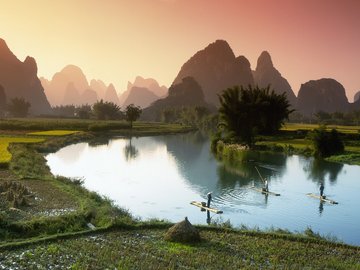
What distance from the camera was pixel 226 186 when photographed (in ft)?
88.9

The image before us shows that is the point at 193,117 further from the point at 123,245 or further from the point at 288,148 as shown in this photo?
the point at 123,245

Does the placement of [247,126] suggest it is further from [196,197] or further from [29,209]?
[29,209]

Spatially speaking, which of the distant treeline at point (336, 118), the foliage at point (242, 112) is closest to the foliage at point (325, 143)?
the foliage at point (242, 112)

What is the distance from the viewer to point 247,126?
160ft

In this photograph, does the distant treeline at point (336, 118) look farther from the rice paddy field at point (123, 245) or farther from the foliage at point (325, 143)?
the rice paddy field at point (123, 245)

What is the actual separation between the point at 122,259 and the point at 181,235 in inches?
102

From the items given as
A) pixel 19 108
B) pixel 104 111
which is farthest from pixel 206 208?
pixel 19 108

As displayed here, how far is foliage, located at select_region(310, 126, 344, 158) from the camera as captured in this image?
41812 millimetres

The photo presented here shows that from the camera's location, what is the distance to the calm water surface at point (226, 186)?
19297mm

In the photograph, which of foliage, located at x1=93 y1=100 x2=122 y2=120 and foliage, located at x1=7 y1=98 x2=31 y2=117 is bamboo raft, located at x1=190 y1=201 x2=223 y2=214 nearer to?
foliage, located at x1=93 y1=100 x2=122 y2=120

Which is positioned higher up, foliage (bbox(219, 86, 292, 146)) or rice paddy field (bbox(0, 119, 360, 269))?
foliage (bbox(219, 86, 292, 146))

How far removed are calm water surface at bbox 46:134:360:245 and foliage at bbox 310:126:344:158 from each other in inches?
85.8

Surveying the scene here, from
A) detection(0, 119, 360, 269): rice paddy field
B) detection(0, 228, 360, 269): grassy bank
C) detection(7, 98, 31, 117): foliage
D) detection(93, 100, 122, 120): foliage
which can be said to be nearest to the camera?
detection(0, 228, 360, 269): grassy bank

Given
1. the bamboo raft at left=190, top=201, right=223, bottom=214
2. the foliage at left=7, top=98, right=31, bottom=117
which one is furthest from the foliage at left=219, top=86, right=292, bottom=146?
the foliage at left=7, top=98, right=31, bottom=117
